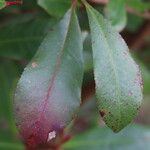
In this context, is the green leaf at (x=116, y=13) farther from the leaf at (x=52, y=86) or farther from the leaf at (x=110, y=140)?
the leaf at (x=110, y=140)

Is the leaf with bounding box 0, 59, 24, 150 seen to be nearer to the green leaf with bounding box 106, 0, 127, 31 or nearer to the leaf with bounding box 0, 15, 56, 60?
the leaf with bounding box 0, 15, 56, 60

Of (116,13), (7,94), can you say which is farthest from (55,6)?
(7,94)

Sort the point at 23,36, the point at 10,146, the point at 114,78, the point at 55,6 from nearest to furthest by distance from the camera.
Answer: the point at 114,78
the point at 55,6
the point at 23,36
the point at 10,146

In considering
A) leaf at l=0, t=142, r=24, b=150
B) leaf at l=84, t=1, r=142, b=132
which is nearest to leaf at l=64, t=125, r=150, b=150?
leaf at l=0, t=142, r=24, b=150

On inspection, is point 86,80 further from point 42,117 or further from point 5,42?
point 42,117

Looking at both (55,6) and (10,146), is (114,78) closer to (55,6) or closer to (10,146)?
(55,6)

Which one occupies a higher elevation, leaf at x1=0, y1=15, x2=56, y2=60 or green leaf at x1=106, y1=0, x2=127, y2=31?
green leaf at x1=106, y1=0, x2=127, y2=31
